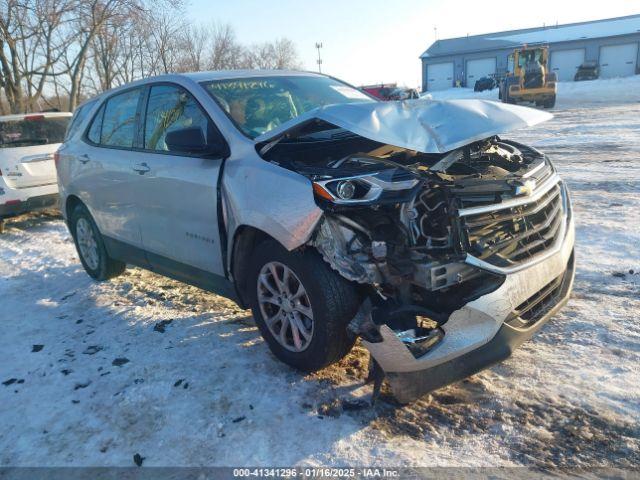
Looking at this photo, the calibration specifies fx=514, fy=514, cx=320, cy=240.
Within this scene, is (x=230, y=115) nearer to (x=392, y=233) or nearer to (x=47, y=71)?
(x=392, y=233)

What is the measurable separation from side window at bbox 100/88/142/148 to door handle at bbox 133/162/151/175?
1.10 ft

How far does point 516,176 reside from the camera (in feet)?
10.1

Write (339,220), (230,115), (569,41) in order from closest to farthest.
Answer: (339,220)
(230,115)
(569,41)

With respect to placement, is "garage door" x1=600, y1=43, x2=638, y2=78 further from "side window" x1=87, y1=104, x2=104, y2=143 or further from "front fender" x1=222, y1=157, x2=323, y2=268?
"front fender" x1=222, y1=157, x2=323, y2=268

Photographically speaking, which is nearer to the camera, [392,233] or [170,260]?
[392,233]

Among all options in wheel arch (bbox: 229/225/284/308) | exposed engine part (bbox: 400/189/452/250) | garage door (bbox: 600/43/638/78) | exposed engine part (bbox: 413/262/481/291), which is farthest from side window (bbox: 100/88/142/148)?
garage door (bbox: 600/43/638/78)

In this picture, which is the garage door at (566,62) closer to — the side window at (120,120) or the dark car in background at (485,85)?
the dark car in background at (485,85)

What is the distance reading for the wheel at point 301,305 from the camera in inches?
111

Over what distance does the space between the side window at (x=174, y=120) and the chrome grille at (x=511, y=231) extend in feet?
6.03

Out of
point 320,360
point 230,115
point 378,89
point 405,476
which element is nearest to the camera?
point 405,476

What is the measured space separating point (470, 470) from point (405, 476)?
0.30 m

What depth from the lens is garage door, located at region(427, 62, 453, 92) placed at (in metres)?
57.1

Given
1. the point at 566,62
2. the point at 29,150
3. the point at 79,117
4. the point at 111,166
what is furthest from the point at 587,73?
the point at 111,166

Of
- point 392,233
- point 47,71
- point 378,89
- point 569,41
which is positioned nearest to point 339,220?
point 392,233
